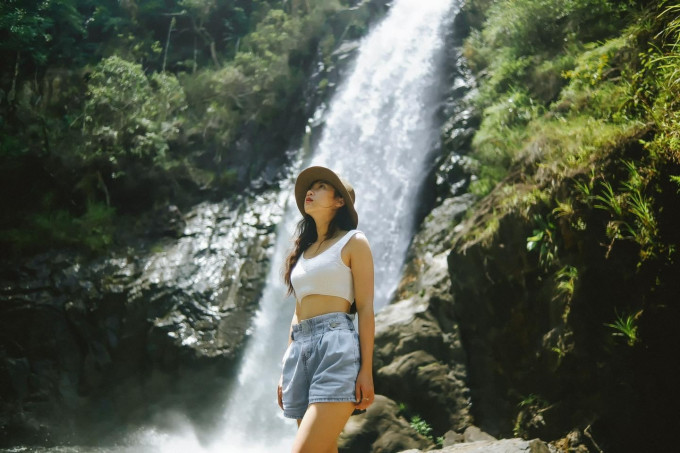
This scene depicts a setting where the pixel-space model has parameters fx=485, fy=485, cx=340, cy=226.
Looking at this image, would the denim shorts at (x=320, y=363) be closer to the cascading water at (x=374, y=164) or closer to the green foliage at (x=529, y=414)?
the green foliage at (x=529, y=414)

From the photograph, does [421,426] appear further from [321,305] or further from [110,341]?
[110,341]

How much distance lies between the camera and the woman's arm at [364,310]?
215cm

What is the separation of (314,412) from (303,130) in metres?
11.9

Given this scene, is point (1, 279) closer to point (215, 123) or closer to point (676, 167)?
point (215, 123)

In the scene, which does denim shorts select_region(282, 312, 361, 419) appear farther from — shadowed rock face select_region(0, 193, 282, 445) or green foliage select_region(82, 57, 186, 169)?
green foliage select_region(82, 57, 186, 169)

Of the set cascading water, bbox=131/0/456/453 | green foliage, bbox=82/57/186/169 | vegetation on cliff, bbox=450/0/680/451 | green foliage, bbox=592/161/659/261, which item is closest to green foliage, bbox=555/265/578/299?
vegetation on cliff, bbox=450/0/680/451

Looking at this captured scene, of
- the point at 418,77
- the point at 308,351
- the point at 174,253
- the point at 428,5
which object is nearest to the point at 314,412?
the point at 308,351

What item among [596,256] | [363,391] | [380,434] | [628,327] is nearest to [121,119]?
[380,434]

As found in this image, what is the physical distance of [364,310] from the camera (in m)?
2.32

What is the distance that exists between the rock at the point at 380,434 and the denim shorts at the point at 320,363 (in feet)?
9.64

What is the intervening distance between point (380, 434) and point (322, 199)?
3.31 metres

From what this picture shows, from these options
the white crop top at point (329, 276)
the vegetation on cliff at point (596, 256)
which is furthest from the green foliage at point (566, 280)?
the white crop top at point (329, 276)

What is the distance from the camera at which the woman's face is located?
8.91 feet

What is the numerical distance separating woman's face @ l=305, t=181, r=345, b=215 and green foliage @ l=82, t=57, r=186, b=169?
9.32 m
